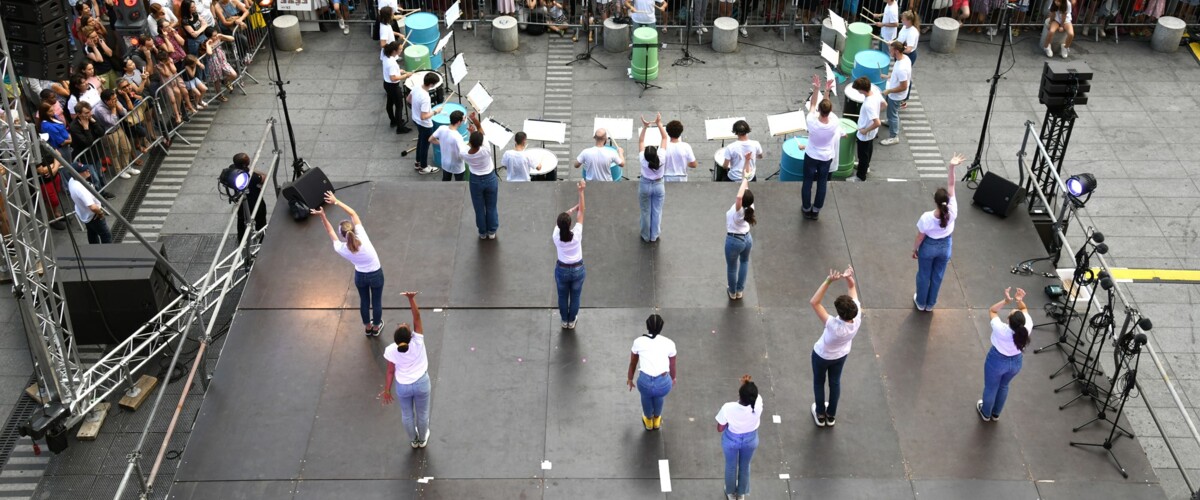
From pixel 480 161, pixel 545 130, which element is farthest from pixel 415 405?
pixel 545 130

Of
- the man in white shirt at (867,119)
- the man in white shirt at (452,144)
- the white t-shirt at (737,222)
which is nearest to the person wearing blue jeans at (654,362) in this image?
the white t-shirt at (737,222)

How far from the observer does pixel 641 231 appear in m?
13.9

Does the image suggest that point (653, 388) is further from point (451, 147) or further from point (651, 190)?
point (451, 147)

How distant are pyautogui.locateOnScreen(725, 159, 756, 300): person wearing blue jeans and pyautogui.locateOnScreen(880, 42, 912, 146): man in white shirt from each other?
4847 mm

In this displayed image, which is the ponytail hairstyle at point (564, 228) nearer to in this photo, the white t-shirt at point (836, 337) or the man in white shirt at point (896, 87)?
the white t-shirt at point (836, 337)

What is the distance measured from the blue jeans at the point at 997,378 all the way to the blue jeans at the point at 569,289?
4.09m

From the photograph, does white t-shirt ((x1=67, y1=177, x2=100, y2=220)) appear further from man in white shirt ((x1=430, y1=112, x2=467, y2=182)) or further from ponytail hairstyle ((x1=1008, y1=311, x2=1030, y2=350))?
ponytail hairstyle ((x1=1008, y1=311, x2=1030, y2=350))

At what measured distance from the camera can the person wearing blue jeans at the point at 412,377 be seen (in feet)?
32.5

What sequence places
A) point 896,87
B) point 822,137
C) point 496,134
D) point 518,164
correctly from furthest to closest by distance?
1. point 896,87
2. point 496,134
3. point 518,164
4. point 822,137

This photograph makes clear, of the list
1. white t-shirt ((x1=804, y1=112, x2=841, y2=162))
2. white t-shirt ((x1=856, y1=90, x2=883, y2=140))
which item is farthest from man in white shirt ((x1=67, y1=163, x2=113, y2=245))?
white t-shirt ((x1=856, y1=90, x2=883, y2=140))

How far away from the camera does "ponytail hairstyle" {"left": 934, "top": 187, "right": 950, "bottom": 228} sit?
37.1ft

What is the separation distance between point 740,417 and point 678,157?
525 centimetres

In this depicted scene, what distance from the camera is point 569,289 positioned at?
470 inches

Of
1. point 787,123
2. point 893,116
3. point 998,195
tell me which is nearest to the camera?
point 998,195
